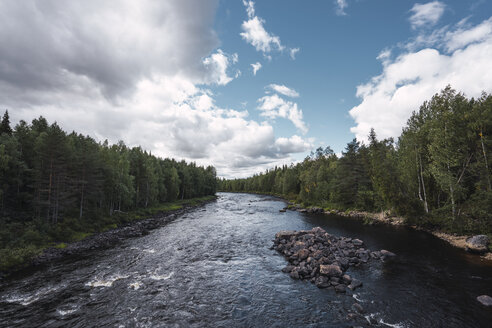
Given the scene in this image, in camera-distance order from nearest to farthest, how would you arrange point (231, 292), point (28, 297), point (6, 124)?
point (28, 297) < point (231, 292) < point (6, 124)

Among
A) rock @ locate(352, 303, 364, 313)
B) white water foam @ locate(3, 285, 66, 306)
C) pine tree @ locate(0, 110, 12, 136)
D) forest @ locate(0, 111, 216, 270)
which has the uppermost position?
pine tree @ locate(0, 110, 12, 136)

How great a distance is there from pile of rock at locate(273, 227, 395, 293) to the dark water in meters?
1.01

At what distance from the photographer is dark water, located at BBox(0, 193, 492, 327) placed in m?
12.9

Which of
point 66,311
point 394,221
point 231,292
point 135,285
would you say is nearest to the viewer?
point 66,311

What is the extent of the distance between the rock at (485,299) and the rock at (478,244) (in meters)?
12.7

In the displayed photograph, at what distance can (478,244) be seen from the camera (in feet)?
76.9

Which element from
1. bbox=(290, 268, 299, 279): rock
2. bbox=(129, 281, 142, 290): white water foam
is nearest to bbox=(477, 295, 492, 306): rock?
bbox=(290, 268, 299, 279): rock

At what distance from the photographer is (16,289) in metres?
17.1

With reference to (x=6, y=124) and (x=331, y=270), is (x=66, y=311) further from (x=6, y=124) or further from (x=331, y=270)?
(x=6, y=124)

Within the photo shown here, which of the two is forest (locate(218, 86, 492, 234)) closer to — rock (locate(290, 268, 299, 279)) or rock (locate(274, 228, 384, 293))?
rock (locate(274, 228, 384, 293))

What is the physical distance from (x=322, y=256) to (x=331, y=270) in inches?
135

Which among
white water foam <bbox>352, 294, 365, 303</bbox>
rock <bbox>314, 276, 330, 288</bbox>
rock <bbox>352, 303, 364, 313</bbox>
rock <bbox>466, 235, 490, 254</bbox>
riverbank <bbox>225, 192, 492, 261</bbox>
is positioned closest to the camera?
rock <bbox>352, 303, 364, 313</bbox>

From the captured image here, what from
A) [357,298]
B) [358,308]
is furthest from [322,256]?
[358,308]

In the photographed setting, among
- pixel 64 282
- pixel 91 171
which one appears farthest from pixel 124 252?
pixel 91 171
